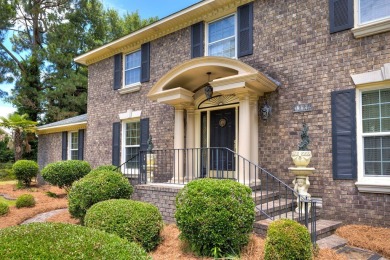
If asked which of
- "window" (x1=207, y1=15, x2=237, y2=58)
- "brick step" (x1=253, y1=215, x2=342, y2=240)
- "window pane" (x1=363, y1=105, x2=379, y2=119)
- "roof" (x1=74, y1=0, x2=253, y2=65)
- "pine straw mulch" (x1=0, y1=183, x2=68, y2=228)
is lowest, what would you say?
"pine straw mulch" (x1=0, y1=183, x2=68, y2=228)

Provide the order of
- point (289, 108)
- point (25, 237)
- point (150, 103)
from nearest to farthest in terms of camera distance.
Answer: point (25, 237) < point (289, 108) < point (150, 103)

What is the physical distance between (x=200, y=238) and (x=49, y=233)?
252 cm

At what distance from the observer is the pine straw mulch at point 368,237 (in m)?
5.10

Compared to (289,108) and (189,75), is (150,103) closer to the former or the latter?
(189,75)

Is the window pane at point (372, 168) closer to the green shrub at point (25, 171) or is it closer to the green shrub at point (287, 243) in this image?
the green shrub at point (287, 243)

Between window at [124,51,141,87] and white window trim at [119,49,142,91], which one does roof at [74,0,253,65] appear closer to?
window at [124,51,141,87]

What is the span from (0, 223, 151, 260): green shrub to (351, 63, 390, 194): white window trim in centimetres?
488

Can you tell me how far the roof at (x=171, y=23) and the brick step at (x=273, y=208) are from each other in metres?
5.23

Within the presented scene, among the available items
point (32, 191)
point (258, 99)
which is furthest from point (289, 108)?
point (32, 191)

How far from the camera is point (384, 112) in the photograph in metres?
6.06

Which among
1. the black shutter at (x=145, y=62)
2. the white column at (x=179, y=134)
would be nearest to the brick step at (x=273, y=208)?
the white column at (x=179, y=134)

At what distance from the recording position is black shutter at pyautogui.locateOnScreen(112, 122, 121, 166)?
11516mm

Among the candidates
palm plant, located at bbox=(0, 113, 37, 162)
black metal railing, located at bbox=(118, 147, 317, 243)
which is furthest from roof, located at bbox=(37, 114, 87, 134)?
black metal railing, located at bbox=(118, 147, 317, 243)

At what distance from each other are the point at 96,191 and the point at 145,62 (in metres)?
5.42
